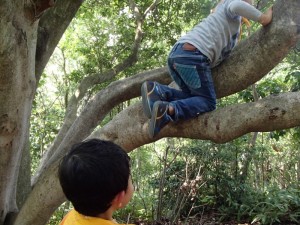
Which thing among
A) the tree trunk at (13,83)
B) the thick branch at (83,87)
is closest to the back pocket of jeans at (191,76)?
the tree trunk at (13,83)

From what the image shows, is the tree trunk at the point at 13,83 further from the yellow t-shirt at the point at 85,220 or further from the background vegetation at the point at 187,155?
the yellow t-shirt at the point at 85,220

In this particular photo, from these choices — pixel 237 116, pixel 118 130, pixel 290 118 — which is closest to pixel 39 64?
pixel 118 130

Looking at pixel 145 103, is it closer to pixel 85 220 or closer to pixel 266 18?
pixel 266 18

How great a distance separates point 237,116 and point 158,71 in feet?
3.95

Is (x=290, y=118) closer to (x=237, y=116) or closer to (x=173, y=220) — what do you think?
(x=237, y=116)

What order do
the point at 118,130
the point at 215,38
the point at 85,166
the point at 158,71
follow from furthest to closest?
the point at 158,71 → the point at 118,130 → the point at 215,38 → the point at 85,166

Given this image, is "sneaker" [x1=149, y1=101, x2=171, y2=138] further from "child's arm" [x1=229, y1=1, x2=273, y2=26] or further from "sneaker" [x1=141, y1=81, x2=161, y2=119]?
"child's arm" [x1=229, y1=1, x2=273, y2=26]

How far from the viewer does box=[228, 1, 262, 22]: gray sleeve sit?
9.39 ft

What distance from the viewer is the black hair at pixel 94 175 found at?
1.37 metres

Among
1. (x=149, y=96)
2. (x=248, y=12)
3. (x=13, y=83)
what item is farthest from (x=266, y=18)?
(x=13, y=83)

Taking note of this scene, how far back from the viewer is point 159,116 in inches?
113

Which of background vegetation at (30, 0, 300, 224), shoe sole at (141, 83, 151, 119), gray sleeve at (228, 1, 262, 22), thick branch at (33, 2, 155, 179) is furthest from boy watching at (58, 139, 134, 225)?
thick branch at (33, 2, 155, 179)

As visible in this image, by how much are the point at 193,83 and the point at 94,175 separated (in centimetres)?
182

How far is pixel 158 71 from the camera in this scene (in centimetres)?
386
